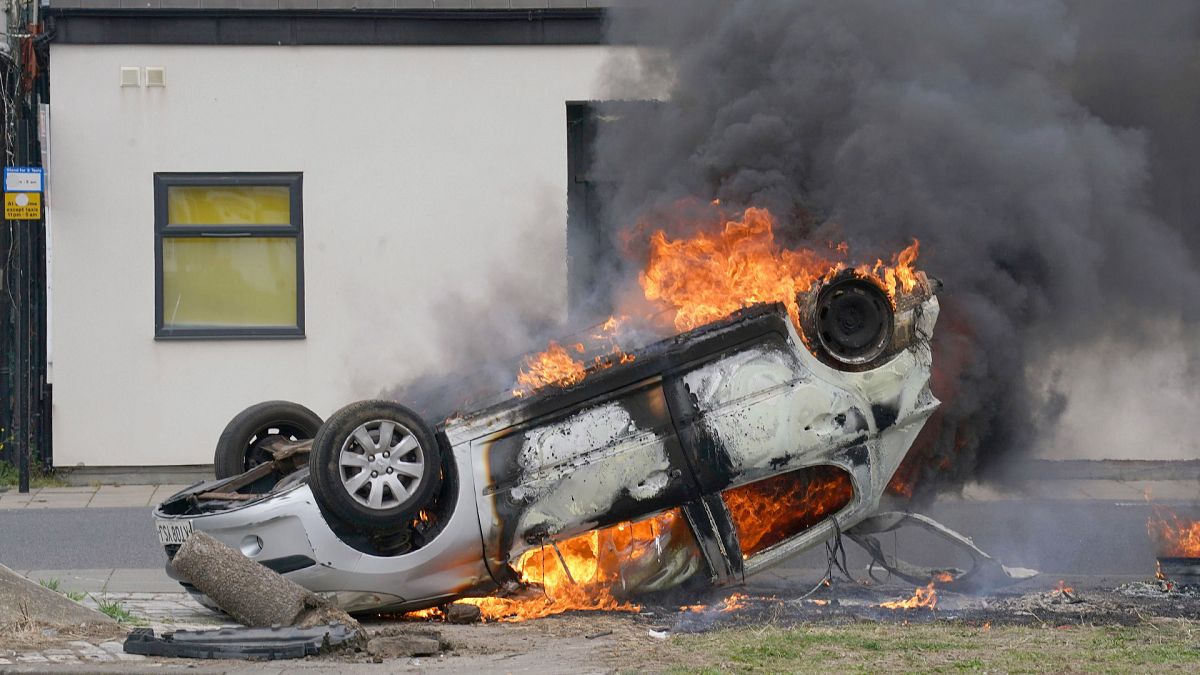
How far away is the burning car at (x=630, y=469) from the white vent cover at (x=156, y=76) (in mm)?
7819

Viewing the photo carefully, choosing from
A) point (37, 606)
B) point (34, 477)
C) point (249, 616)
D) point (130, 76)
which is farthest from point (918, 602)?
point (130, 76)

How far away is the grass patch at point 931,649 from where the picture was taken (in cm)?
682

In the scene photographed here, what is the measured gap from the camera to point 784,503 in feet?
27.9

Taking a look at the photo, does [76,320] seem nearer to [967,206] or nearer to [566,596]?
[566,596]

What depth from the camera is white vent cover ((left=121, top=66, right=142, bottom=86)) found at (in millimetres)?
15242

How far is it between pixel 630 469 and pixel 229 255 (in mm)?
8656

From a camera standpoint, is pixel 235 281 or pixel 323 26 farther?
pixel 235 281

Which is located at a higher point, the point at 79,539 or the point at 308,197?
the point at 308,197

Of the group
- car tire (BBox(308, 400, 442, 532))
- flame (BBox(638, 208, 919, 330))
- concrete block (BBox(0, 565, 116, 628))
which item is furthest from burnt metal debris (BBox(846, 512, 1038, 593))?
concrete block (BBox(0, 565, 116, 628))

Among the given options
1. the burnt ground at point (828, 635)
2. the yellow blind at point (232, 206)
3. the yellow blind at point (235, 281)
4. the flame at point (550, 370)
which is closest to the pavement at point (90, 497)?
the yellow blind at point (235, 281)

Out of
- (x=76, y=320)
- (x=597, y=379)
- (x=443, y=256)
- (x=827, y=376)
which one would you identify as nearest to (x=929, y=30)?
(x=827, y=376)

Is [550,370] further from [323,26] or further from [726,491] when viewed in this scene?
[323,26]

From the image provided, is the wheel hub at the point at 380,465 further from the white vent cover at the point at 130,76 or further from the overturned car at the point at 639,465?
the white vent cover at the point at 130,76

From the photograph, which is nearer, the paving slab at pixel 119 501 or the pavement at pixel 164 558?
the pavement at pixel 164 558
